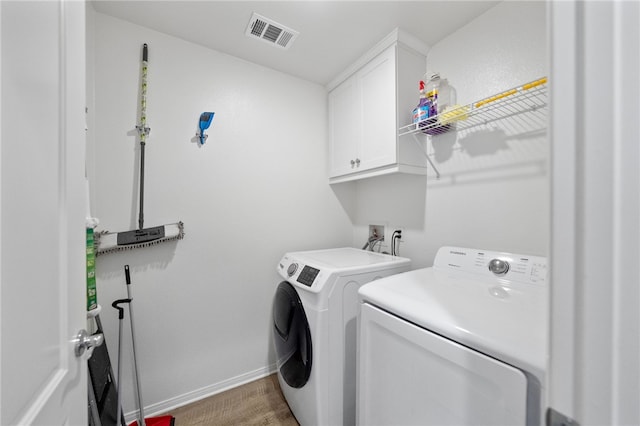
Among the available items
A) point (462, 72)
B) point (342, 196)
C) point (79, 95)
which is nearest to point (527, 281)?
point (462, 72)

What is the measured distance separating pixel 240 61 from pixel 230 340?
2.18 m

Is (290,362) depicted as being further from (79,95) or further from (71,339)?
(79,95)

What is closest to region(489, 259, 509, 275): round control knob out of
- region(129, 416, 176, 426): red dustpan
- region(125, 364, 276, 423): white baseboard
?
region(125, 364, 276, 423): white baseboard

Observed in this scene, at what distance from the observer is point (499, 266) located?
1.17 m

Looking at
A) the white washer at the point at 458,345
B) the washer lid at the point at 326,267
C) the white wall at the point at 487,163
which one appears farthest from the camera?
the washer lid at the point at 326,267

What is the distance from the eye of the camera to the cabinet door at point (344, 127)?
198 cm

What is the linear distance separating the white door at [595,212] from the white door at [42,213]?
0.86 m

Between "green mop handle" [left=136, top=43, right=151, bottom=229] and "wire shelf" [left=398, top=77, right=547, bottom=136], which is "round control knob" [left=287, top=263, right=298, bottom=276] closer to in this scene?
"green mop handle" [left=136, top=43, right=151, bottom=229]

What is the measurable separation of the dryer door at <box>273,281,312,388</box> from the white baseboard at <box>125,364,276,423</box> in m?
0.40

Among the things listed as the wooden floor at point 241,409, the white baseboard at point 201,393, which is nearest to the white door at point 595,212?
the wooden floor at point 241,409

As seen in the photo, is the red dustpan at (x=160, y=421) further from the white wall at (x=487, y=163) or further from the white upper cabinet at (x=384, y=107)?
the white upper cabinet at (x=384, y=107)

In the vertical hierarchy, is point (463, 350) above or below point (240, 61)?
below

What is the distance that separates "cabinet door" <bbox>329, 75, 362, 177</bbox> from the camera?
1.98 m

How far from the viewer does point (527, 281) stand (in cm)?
108
